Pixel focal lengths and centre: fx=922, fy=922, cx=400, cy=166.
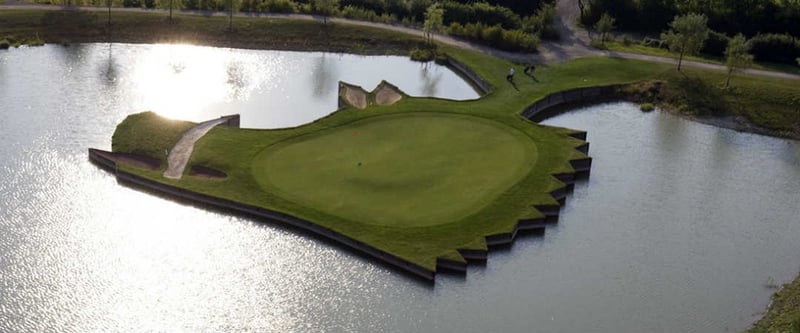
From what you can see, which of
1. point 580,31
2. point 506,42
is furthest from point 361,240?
point 580,31

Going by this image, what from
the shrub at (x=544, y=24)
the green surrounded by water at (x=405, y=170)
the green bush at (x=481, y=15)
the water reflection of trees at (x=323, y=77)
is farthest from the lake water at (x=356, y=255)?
the green bush at (x=481, y=15)

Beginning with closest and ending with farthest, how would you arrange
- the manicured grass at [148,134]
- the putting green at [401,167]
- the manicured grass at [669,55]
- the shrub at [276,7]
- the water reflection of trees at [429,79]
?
the putting green at [401,167] < the manicured grass at [148,134] < the water reflection of trees at [429,79] < the manicured grass at [669,55] < the shrub at [276,7]

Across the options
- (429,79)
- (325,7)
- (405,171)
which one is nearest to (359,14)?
(325,7)

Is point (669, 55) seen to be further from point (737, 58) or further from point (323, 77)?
point (323, 77)

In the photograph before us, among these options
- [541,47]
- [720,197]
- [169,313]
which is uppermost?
[541,47]

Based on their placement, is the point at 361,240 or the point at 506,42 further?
the point at 506,42

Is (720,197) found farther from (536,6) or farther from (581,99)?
(536,6)

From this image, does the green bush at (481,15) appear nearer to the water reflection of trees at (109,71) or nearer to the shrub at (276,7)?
the shrub at (276,7)
